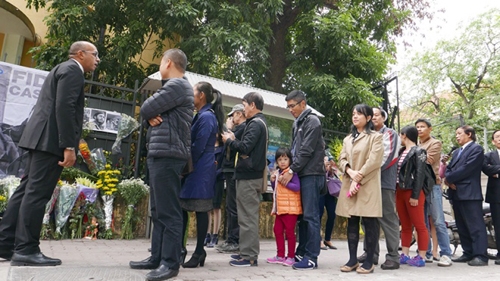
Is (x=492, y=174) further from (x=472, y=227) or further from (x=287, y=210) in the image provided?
(x=287, y=210)

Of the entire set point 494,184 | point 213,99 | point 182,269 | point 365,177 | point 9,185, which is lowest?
point 182,269

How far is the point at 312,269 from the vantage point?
4.41 metres

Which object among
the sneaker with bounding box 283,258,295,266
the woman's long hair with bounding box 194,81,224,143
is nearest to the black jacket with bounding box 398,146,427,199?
the sneaker with bounding box 283,258,295,266

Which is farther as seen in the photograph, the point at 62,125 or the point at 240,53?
the point at 240,53

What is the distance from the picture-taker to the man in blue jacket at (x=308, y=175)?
14.5ft

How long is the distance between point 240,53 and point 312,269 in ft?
24.9

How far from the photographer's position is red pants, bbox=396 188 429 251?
4.92 m

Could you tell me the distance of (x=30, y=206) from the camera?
3.57 m

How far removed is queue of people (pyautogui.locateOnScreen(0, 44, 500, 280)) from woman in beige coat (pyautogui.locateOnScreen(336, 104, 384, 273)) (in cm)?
1

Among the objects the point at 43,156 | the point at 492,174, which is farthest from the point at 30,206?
the point at 492,174

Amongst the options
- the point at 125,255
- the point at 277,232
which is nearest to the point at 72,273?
the point at 125,255

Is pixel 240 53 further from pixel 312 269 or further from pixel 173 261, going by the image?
pixel 173 261

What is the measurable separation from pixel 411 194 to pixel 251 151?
203cm

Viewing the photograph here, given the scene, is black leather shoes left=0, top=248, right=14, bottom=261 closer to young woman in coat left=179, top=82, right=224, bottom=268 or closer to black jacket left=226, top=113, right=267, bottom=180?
young woman in coat left=179, top=82, right=224, bottom=268
